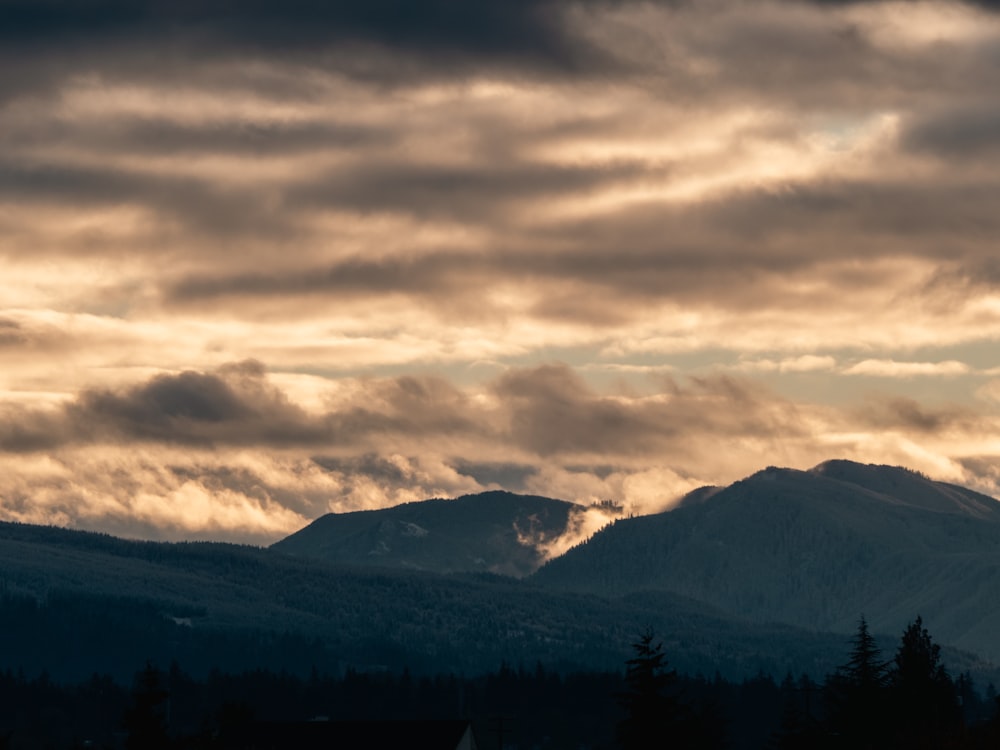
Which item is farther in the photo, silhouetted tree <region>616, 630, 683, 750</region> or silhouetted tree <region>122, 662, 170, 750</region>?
silhouetted tree <region>616, 630, 683, 750</region>

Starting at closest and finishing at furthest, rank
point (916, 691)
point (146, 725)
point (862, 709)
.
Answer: point (146, 725) → point (862, 709) → point (916, 691)

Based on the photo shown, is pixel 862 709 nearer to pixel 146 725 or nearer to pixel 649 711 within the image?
pixel 649 711

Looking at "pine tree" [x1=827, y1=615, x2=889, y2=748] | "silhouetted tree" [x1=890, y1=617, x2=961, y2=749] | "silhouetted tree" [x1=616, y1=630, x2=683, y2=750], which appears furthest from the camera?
"silhouetted tree" [x1=890, y1=617, x2=961, y2=749]

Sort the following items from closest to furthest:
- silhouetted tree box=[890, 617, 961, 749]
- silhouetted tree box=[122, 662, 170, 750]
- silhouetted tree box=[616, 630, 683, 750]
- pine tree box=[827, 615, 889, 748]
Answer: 1. silhouetted tree box=[122, 662, 170, 750]
2. silhouetted tree box=[616, 630, 683, 750]
3. pine tree box=[827, 615, 889, 748]
4. silhouetted tree box=[890, 617, 961, 749]

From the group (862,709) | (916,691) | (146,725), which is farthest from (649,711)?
(916,691)

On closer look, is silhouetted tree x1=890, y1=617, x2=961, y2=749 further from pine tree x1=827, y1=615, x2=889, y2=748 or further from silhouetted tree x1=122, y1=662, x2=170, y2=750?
silhouetted tree x1=122, y1=662, x2=170, y2=750

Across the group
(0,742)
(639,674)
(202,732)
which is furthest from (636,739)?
(0,742)

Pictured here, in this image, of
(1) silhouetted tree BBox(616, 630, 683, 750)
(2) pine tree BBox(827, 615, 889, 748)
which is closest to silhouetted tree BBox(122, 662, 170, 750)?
(1) silhouetted tree BBox(616, 630, 683, 750)

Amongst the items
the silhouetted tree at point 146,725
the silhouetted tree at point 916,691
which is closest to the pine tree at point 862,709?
the silhouetted tree at point 916,691

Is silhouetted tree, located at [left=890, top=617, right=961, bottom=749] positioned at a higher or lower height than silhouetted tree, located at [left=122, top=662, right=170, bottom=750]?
higher

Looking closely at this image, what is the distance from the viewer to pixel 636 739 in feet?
371

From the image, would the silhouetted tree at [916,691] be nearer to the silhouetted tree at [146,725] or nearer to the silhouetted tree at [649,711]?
the silhouetted tree at [649,711]

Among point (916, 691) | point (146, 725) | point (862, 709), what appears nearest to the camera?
point (146, 725)

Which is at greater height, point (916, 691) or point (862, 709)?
point (916, 691)
